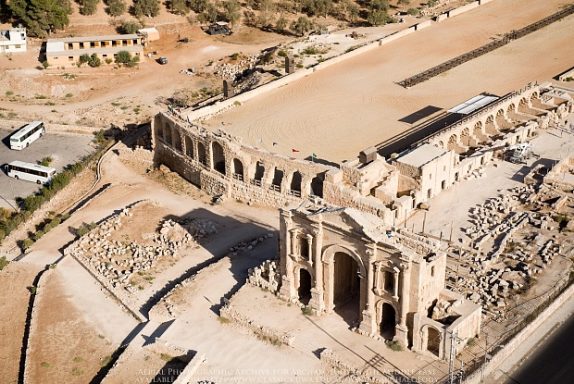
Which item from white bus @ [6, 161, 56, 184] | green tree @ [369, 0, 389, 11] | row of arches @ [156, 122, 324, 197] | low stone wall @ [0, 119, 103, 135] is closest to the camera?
row of arches @ [156, 122, 324, 197]

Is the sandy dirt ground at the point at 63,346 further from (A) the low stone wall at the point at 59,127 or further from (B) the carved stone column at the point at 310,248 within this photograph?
(A) the low stone wall at the point at 59,127

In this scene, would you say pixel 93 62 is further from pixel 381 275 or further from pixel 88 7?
pixel 381 275

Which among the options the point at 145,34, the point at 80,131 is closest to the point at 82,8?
the point at 145,34

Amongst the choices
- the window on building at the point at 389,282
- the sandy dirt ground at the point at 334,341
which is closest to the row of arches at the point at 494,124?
the sandy dirt ground at the point at 334,341

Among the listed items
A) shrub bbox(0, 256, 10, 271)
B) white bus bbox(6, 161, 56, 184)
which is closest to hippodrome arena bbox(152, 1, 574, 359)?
white bus bbox(6, 161, 56, 184)

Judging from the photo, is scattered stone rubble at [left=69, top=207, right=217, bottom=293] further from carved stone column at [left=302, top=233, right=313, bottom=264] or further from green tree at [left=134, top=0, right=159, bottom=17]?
green tree at [left=134, top=0, right=159, bottom=17]

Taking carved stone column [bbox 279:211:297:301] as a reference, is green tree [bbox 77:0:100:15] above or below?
above

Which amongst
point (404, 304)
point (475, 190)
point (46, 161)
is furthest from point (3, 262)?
point (475, 190)

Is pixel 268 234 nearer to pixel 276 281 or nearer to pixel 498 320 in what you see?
pixel 276 281
